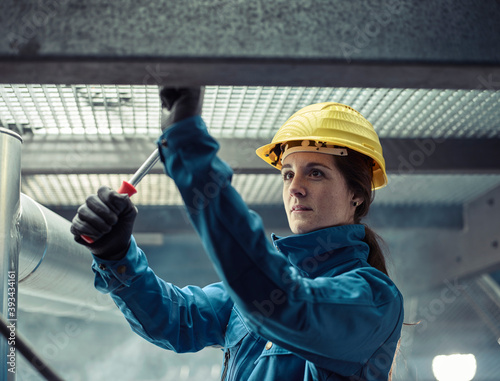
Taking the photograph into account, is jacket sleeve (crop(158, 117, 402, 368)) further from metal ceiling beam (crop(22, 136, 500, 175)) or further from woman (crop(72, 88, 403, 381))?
metal ceiling beam (crop(22, 136, 500, 175))

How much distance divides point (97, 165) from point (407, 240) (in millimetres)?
2685

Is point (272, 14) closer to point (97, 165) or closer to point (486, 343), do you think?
point (97, 165)

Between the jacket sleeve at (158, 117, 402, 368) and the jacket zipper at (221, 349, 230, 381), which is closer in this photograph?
the jacket sleeve at (158, 117, 402, 368)

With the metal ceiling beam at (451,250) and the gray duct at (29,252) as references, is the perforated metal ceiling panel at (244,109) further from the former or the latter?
the metal ceiling beam at (451,250)

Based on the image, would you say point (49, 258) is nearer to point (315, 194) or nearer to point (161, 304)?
point (161, 304)

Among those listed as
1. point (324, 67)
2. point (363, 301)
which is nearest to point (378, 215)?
point (363, 301)

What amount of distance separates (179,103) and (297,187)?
0.56 m

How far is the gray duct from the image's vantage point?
138 centimetres

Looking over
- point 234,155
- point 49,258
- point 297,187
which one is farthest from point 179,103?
point 234,155

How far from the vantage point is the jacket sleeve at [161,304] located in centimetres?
131

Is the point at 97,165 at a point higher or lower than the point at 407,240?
lower

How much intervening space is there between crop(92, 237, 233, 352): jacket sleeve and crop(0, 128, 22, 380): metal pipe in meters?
0.23

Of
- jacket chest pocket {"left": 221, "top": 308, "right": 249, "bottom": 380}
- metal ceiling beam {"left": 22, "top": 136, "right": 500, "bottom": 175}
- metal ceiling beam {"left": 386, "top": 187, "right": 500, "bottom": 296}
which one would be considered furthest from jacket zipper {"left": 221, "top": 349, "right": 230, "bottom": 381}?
metal ceiling beam {"left": 386, "top": 187, "right": 500, "bottom": 296}

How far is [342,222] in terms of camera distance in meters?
1.46
